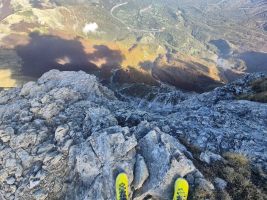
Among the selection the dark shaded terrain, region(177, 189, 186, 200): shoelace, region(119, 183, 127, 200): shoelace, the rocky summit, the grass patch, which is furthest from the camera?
the dark shaded terrain

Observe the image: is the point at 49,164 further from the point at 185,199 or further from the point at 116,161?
the point at 185,199

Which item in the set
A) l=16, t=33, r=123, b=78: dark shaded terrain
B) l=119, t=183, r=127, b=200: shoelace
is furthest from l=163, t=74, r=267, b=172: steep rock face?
l=16, t=33, r=123, b=78: dark shaded terrain

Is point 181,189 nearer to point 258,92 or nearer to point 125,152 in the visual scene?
point 125,152

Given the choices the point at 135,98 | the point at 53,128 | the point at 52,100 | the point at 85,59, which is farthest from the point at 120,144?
the point at 85,59

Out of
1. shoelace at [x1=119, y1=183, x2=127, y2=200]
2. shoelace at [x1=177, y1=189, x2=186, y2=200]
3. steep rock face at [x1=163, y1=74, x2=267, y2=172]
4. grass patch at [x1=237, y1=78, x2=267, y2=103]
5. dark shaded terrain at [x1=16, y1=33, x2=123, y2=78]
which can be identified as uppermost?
shoelace at [x1=177, y1=189, x2=186, y2=200]

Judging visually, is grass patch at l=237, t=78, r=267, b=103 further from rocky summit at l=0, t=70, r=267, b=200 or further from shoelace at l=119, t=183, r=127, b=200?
shoelace at l=119, t=183, r=127, b=200

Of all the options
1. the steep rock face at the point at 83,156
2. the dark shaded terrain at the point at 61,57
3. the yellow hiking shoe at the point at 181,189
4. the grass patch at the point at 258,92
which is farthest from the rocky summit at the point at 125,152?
the dark shaded terrain at the point at 61,57

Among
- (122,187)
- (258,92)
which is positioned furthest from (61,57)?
(122,187)
